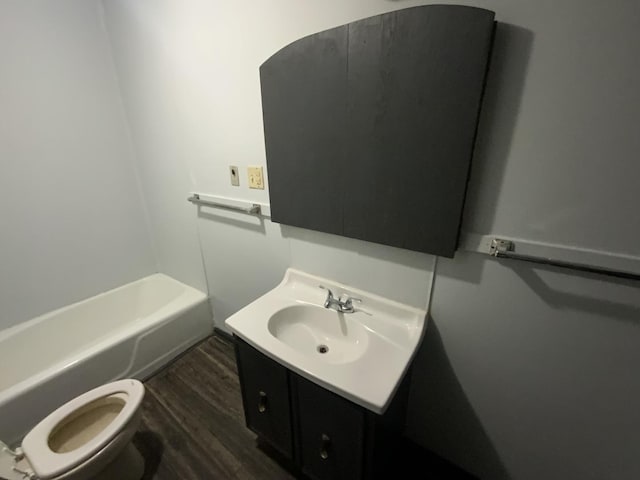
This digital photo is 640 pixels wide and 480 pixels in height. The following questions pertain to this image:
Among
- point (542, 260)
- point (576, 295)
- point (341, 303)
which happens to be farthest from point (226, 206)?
point (576, 295)

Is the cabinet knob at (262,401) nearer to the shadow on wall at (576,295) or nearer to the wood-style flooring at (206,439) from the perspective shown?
the wood-style flooring at (206,439)

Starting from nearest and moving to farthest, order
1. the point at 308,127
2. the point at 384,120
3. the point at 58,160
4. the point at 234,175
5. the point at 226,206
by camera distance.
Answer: the point at 384,120, the point at 308,127, the point at 234,175, the point at 226,206, the point at 58,160

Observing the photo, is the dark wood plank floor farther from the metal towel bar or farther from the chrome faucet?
the metal towel bar

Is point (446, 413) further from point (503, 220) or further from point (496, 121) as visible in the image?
point (496, 121)

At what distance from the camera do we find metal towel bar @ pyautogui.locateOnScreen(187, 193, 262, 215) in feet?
4.76

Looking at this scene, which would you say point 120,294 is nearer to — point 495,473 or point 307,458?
point 307,458

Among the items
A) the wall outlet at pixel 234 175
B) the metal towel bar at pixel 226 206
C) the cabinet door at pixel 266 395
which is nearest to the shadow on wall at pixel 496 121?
the cabinet door at pixel 266 395

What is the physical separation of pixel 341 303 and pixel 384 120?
75cm

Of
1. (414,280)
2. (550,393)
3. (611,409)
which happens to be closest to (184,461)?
(414,280)

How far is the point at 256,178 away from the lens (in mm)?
1396

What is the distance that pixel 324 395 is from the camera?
0.92 meters

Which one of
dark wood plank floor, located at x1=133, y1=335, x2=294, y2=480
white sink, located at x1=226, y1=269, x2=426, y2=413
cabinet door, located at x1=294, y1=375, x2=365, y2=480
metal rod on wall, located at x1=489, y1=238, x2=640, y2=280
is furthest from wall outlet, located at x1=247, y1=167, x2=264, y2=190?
dark wood plank floor, located at x1=133, y1=335, x2=294, y2=480

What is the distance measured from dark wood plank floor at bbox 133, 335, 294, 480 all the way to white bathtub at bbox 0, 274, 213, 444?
214 mm

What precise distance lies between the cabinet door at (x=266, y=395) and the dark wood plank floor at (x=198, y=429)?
7.4 inches
